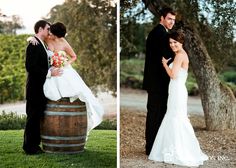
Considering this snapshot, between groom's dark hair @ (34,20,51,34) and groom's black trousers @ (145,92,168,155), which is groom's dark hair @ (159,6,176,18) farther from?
groom's dark hair @ (34,20,51,34)

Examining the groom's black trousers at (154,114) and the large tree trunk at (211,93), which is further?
the large tree trunk at (211,93)

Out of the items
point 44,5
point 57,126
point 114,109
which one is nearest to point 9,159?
point 57,126

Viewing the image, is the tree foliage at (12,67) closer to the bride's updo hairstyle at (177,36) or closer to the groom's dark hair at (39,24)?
the groom's dark hair at (39,24)

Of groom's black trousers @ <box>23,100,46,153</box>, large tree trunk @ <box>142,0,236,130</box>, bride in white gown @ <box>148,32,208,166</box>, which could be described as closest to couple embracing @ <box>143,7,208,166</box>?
bride in white gown @ <box>148,32,208,166</box>

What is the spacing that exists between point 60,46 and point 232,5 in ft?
6.39

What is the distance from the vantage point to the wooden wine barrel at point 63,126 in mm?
5695

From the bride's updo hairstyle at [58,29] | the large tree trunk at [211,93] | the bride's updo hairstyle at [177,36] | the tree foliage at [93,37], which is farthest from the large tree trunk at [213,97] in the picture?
the bride's updo hairstyle at [58,29]

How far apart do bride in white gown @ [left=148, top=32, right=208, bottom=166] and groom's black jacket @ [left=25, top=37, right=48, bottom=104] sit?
4.21ft

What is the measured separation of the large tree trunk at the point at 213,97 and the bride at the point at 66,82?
4.08 ft

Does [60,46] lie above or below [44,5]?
below

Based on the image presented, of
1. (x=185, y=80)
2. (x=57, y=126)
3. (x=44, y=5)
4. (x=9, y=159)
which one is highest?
(x=44, y=5)

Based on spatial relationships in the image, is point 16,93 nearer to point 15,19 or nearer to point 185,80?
point 15,19

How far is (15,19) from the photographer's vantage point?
5.80 meters

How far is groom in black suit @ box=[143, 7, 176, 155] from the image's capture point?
586 centimetres
